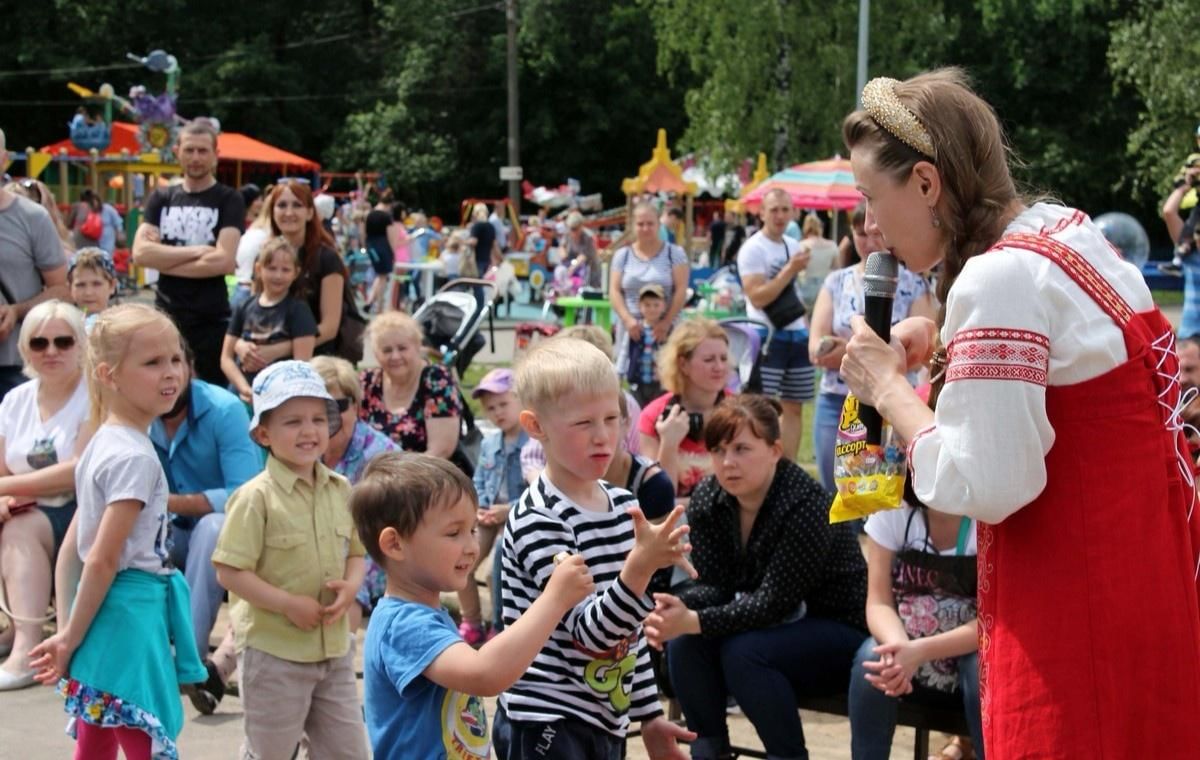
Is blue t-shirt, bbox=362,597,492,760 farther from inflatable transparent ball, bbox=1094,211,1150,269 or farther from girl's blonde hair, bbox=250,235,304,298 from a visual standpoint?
inflatable transparent ball, bbox=1094,211,1150,269

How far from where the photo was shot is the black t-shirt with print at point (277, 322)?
712 centimetres

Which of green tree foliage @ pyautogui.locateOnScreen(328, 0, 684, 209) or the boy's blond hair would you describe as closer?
the boy's blond hair

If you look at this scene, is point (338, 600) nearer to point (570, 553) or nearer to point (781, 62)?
point (570, 553)

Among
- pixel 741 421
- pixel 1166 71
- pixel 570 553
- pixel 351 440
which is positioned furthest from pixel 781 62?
pixel 570 553

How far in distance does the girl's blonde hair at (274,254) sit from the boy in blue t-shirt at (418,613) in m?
4.07

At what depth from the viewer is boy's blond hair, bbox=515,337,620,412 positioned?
3.24 m

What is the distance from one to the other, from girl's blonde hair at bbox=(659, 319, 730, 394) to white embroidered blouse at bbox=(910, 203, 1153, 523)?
3771mm

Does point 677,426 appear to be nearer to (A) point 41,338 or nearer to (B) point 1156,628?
(A) point 41,338

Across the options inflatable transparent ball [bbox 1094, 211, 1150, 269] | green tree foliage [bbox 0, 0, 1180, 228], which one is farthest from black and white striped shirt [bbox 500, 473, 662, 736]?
green tree foliage [bbox 0, 0, 1180, 228]

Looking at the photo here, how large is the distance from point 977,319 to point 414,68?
158ft

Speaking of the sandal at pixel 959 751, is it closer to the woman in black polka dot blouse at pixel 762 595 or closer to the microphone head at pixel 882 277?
the woman in black polka dot blouse at pixel 762 595

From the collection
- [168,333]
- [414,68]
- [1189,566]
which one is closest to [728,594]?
[168,333]

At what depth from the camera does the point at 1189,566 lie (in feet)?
7.75

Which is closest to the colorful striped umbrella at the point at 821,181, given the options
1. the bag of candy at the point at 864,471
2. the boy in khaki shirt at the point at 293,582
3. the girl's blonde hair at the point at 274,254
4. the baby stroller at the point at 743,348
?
the baby stroller at the point at 743,348
